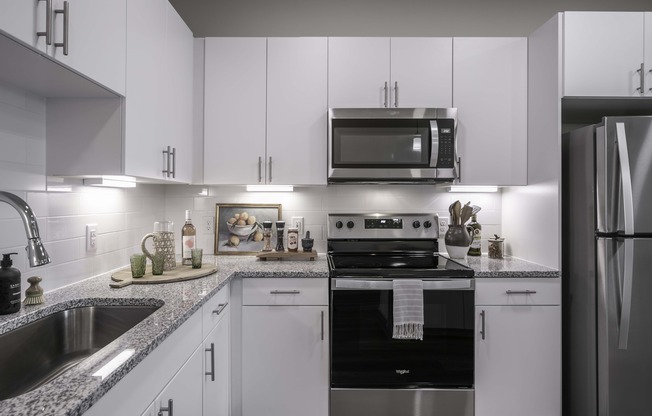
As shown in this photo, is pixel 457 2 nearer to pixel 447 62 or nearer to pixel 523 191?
pixel 447 62

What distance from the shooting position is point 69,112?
1433mm

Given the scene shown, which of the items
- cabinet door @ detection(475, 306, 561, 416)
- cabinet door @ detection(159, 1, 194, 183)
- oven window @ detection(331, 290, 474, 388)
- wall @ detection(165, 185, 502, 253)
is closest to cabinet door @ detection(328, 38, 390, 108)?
wall @ detection(165, 185, 502, 253)

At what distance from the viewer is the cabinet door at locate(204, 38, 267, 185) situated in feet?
7.21

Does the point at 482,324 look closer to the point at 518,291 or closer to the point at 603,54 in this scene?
the point at 518,291

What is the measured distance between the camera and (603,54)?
193 centimetres

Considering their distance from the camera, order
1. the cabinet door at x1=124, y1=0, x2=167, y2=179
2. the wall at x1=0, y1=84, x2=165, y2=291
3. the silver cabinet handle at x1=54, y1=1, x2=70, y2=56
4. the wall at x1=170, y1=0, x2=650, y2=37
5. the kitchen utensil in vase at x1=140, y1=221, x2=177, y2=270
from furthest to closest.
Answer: the wall at x1=170, y1=0, x2=650, y2=37 → the kitchen utensil in vase at x1=140, y1=221, x2=177, y2=270 → the cabinet door at x1=124, y1=0, x2=167, y2=179 → the wall at x1=0, y1=84, x2=165, y2=291 → the silver cabinet handle at x1=54, y1=1, x2=70, y2=56

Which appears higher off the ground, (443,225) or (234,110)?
(234,110)

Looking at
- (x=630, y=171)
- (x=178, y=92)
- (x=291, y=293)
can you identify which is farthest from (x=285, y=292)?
(x=630, y=171)

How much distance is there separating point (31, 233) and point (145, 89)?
88cm

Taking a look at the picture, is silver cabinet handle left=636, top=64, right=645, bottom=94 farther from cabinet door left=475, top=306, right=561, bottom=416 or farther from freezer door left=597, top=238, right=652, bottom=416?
cabinet door left=475, top=306, right=561, bottom=416

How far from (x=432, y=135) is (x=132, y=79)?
1532mm

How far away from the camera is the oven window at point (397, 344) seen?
185 centimetres

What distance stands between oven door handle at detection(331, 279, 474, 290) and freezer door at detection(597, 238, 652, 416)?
0.62 metres

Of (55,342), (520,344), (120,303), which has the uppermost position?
(120,303)
